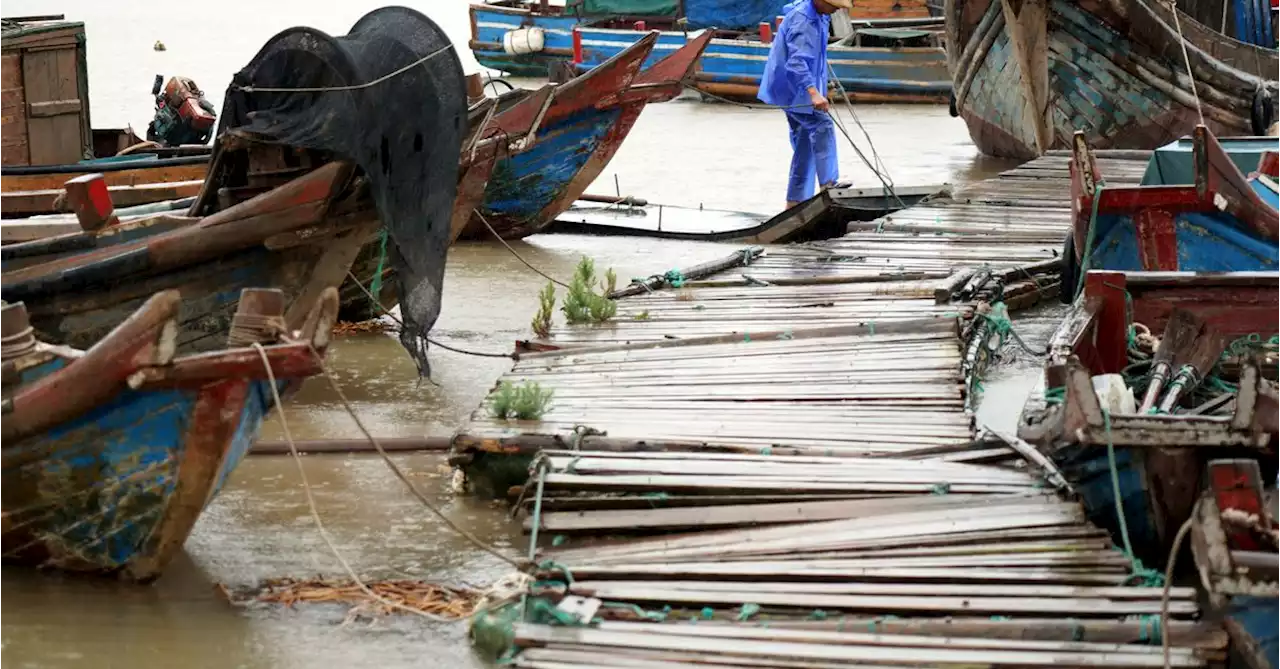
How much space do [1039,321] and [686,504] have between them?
4.11 meters

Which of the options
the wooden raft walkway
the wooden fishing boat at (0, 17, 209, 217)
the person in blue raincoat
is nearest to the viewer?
the wooden raft walkway

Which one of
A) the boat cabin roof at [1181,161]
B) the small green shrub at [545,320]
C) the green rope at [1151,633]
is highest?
the boat cabin roof at [1181,161]

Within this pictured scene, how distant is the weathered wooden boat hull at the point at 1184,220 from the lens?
23.8 ft

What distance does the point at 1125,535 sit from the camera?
4930 millimetres

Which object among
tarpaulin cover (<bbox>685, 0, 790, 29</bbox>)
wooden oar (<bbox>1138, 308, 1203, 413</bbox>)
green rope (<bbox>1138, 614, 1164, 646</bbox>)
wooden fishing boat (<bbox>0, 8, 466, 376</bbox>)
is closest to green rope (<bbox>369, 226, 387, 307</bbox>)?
wooden fishing boat (<bbox>0, 8, 466, 376</bbox>)

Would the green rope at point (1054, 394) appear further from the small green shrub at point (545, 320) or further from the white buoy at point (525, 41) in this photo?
the white buoy at point (525, 41)

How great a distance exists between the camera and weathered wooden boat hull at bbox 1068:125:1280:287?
726cm

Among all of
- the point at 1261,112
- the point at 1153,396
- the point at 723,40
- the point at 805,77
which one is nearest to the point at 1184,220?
the point at 1153,396

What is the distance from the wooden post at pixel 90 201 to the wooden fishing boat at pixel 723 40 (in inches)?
528

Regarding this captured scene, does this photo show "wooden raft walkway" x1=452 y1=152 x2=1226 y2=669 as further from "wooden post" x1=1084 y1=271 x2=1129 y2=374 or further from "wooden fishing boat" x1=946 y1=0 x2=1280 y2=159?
"wooden fishing boat" x1=946 y1=0 x2=1280 y2=159

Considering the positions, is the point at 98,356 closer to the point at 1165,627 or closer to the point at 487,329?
the point at 1165,627

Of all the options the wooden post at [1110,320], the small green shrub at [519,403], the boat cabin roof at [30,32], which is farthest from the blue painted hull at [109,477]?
the boat cabin roof at [30,32]

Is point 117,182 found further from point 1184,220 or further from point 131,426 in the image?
point 1184,220

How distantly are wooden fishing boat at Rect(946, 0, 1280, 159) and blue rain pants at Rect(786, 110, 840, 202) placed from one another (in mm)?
2988
